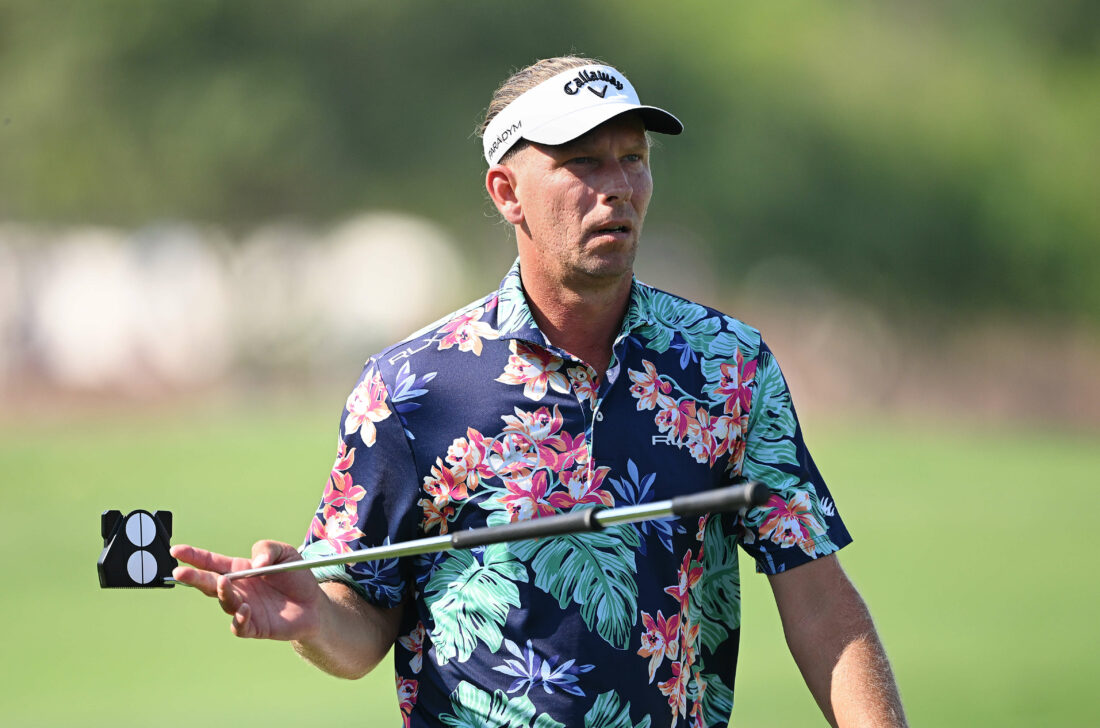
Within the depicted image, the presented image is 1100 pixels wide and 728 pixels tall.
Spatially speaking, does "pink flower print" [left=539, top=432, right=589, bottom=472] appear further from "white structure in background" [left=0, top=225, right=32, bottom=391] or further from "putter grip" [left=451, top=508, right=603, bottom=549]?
"white structure in background" [left=0, top=225, right=32, bottom=391]

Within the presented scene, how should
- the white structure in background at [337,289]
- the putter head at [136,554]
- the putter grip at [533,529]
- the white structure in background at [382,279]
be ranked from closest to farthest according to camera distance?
the putter grip at [533,529]
the putter head at [136,554]
the white structure in background at [337,289]
the white structure in background at [382,279]

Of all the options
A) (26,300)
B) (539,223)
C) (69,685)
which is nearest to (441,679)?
(539,223)

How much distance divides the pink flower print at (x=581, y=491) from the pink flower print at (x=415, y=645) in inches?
12.8

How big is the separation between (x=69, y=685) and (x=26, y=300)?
43.6ft

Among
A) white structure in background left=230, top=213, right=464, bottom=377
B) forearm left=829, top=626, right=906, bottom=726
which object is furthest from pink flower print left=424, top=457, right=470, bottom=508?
white structure in background left=230, top=213, right=464, bottom=377

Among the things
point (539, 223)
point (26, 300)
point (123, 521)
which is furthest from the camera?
point (26, 300)

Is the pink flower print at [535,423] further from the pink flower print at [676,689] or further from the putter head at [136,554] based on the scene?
the putter head at [136,554]

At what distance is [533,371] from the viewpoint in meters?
2.54

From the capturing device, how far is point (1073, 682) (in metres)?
8.31

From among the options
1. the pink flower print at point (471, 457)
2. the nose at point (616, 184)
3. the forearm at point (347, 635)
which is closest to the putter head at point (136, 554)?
the forearm at point (347, 635)

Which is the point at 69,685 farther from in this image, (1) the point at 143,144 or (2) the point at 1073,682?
(1) the point at 143,144

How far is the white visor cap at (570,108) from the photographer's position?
8.43 feet

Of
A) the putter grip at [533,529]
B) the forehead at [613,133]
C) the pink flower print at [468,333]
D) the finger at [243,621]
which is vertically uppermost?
the forehead at [613,133]

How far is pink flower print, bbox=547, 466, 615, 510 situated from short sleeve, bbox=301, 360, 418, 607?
0.79ft
